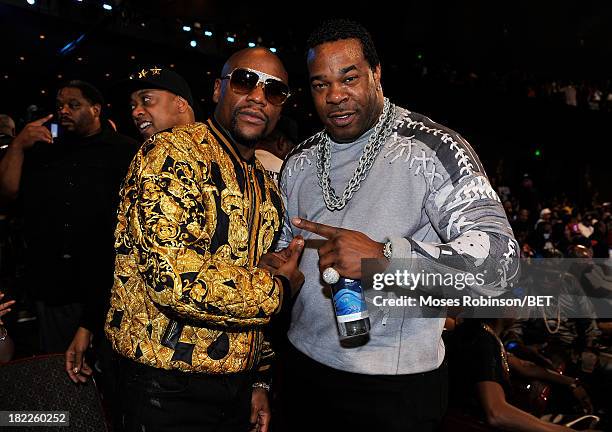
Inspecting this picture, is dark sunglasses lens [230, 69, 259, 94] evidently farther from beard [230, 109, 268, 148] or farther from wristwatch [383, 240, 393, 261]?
wristwatch [383, 240, 393, 261]

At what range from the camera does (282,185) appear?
91.4 inches

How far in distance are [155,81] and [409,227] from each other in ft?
6.28

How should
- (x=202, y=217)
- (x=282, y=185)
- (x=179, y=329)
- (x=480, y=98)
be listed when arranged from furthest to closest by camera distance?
1. (x=480, y=98)
2. (x=282, y=185)
3. (x=179, y=329)
4. (x=202, y=217)

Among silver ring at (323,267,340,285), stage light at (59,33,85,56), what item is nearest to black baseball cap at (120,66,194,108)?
silver ring at (323,267,340,285)

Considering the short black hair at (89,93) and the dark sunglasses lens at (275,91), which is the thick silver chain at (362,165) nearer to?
the dark sunglasses lens at (275,91)

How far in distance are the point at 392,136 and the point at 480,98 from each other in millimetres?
17257

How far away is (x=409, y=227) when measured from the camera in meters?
1.86

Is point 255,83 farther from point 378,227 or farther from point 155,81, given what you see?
point 155,81

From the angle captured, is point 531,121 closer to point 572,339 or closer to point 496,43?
point 496,43

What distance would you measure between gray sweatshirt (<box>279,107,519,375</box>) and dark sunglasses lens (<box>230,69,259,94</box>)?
421 mm

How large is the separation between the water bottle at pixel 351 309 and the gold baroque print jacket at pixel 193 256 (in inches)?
8.4

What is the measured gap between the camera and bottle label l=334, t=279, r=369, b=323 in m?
1.59

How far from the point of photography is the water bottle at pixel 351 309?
159 centimetres

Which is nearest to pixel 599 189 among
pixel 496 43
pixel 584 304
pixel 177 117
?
pixel 496 43
